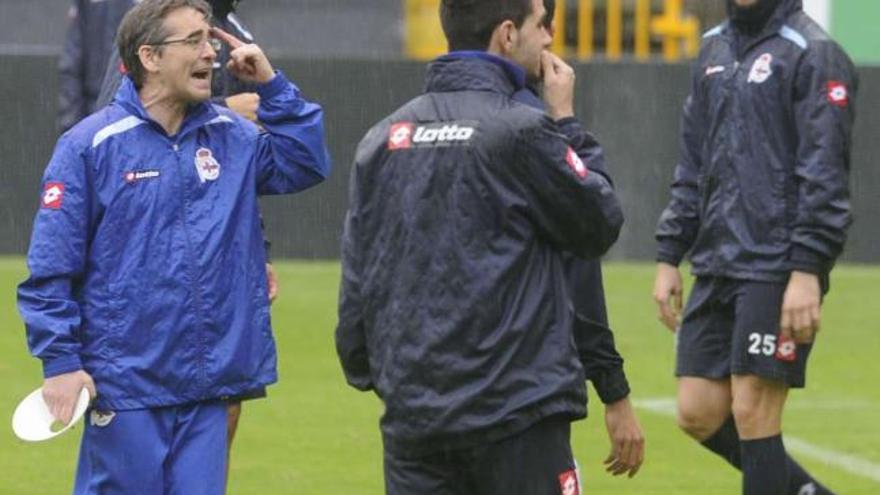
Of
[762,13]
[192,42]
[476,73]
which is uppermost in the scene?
[476,73]

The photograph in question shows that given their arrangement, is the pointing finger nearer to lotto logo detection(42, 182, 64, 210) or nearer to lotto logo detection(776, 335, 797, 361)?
lotto logo detection(42, 182, 64, 210)

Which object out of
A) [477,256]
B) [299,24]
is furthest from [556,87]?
[299,24]

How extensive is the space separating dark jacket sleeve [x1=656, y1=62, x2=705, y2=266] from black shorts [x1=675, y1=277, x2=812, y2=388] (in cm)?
17

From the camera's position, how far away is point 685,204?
8305mm

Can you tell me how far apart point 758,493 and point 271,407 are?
4120 mm

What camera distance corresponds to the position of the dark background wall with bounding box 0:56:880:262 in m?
17.4

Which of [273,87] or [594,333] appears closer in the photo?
[594,333]

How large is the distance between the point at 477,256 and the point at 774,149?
8.34 feet

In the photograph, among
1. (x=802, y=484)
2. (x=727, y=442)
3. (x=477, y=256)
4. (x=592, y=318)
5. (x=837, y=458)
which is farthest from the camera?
(x=837, y=458)

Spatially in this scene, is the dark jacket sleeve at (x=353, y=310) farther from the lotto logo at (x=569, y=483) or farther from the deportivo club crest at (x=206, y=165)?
the deportivo club crest at (x=206, y=165)

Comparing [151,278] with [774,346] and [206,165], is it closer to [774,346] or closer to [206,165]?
[206,165]

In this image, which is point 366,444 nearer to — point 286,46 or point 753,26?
point 753,26

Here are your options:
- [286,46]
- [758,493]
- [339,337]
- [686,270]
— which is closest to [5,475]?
[758,493]

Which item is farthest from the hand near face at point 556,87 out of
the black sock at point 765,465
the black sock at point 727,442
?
the black sock at point 727,442
